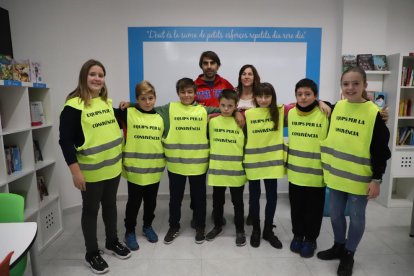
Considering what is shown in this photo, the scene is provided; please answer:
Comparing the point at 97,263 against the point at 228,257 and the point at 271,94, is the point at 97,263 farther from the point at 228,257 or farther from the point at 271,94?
the point at 271,94

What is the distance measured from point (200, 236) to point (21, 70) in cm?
215

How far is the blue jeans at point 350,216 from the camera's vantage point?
6.46 feet

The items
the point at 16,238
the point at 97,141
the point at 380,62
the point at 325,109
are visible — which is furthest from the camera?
the point at 380,62

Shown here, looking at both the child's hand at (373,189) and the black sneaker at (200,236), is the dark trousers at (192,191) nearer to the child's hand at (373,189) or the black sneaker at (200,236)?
the black sneaker at (200,236)

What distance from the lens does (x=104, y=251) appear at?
7.88 feet

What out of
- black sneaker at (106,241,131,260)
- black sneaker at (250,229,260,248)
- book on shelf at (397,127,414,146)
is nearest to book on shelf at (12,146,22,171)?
black sneaker at (106,241,131,260)

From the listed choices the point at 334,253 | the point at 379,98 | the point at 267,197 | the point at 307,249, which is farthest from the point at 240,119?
the point at 379,98

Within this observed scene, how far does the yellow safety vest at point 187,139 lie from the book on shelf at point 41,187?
4.42ft

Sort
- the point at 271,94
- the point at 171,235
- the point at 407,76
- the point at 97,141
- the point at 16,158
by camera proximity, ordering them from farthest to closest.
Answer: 1. the point at 407,76
2. the point at 171,235
3. the point at 16,158
4. the point at 271,94
5. the point at 97,141

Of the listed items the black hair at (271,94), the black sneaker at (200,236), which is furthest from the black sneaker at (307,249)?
the black hair at (271,94)

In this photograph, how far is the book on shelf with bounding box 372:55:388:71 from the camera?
136 inches

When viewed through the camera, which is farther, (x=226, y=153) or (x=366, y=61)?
(x=366, y=61)

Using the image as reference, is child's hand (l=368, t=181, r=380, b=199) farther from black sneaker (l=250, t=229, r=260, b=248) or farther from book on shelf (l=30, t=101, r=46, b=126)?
book on shelf (l=30, t=101, r=46, b=126)

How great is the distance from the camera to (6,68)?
7.02 ft
